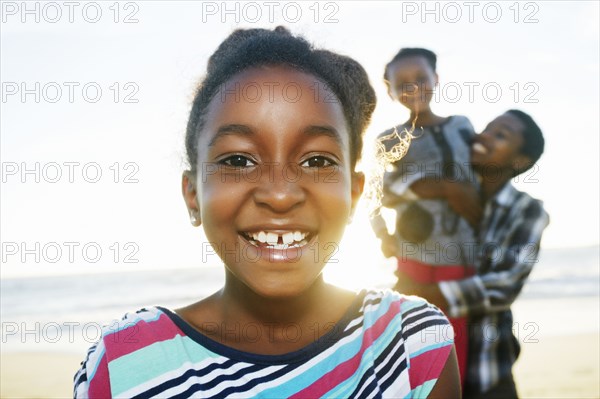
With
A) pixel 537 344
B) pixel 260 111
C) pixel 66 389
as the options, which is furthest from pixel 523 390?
pixel 260 111

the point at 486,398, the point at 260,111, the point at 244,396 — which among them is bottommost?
the point at 486,398

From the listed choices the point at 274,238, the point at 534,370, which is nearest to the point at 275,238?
the point at 274,238

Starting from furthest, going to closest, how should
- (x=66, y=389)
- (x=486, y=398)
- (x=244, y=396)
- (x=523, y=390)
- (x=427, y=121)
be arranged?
(x=66, y=389)
(x=523, y=390)
(x=427, y=121)
(x=486, y=398)
(x=244, y=396)

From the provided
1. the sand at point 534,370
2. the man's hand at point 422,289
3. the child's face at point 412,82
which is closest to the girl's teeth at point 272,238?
the man's hand at point 422,289

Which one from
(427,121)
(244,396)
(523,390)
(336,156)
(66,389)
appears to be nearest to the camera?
(244,396)

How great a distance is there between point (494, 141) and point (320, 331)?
203cm

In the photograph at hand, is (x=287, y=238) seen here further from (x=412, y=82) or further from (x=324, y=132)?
(x=412, y=82)

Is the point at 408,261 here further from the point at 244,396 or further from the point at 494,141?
the point at 244,396

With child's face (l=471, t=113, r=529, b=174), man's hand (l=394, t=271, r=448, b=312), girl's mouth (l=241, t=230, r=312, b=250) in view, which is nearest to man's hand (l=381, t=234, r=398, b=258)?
man's hand (l=394, t=271, r=448, b=312)

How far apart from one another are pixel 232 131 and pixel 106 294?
17915 mm

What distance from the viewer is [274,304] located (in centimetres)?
189

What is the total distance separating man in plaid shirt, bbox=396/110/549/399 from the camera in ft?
10.8

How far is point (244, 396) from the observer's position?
1.67 metres

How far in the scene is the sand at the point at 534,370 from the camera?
6297 millimetres
